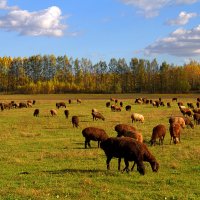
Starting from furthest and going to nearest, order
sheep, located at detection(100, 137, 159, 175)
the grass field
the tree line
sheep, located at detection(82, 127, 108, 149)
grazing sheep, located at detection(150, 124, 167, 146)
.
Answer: the tree line → grazing sheep, located at detection(150, 124, 167, 146) → sheep, located at detection(82, 127, 108, 149) → sheep, located at detection(100, 137, 159, 175) → the grass field

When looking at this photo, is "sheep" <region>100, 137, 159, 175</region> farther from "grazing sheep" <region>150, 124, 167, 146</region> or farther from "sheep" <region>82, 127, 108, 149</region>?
"grazing sheep" <region>150, 124, 167, 146</region>

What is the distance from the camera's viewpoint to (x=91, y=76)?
16150 cm

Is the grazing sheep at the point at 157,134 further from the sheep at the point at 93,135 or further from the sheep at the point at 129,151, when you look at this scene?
the sheep at the point at 129,151

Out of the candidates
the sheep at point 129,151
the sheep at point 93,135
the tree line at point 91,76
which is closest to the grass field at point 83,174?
the sheep at point 129,151

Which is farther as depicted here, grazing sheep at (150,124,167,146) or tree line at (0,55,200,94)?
tree line at (0,55,200,94)

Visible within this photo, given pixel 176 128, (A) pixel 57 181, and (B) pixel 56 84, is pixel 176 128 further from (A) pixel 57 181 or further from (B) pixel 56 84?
(B) pixel 56 84

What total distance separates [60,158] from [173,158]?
5.68m

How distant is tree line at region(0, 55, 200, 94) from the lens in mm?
142625

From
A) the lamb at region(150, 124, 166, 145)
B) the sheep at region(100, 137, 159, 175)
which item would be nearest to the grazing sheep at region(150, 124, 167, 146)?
the lamb at region(150, 124, 166, 145)

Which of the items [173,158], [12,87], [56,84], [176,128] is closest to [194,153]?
[173,158]

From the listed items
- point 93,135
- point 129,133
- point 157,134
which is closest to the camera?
point 129,133

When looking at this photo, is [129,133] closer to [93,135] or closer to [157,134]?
[93,135]

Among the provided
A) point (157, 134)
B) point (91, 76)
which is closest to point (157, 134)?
point (157, 134)

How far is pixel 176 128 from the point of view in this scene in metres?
25.5
